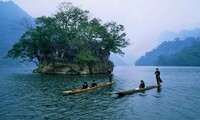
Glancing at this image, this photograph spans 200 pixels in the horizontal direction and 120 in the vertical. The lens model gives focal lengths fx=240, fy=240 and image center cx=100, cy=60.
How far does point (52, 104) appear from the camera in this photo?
87.9 ft

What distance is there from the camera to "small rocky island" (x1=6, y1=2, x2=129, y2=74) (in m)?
80.6

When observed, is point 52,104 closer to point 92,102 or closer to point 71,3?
point 92,102

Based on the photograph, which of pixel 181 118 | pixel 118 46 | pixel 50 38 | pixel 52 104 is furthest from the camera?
pixel 118 46

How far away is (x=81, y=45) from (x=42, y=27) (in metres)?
14.8

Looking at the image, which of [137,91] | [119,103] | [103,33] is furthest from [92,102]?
[103,33]

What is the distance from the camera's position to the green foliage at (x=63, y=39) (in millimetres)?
80688

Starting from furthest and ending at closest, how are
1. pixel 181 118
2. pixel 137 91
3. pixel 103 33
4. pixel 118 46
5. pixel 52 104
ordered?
pixel 118 46 → pixel 103 33 → pixel 137 91 → pixel 52 104 → pixel 181 118

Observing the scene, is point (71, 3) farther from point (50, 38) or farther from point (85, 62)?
point (85, 62)

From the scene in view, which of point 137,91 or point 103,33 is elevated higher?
point 103,33

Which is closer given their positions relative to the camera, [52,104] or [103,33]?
[52,104]

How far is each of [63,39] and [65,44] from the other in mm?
3026

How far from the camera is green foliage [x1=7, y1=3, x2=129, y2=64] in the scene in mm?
80688

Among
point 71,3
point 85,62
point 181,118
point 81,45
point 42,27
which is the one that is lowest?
point 181,118

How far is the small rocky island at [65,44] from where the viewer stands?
264 feet
